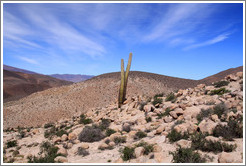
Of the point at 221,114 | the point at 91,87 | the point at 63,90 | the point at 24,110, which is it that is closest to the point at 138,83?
the point at 91,87

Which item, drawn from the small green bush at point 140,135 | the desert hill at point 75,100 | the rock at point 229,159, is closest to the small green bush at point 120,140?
the small green bush at point 140,135

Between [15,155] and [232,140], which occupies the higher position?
[232,140]

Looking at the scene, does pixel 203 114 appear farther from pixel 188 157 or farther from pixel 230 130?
pixel 188 157

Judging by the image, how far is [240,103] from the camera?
825 centimetres

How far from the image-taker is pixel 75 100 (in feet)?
84.7

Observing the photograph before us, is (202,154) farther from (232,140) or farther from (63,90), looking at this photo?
(63,90)

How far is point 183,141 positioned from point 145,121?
12.6 feet

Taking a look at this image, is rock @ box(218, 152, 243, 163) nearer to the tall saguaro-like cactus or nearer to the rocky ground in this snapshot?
the rocky ground

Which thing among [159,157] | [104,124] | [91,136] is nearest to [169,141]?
[159,157]

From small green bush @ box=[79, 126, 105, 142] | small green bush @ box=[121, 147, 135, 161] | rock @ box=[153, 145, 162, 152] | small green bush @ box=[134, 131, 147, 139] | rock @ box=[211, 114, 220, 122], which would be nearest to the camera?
small green bush @ box=[121, 147, 135, 161]

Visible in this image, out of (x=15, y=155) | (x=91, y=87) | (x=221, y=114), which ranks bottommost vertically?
(x=15, y=155)

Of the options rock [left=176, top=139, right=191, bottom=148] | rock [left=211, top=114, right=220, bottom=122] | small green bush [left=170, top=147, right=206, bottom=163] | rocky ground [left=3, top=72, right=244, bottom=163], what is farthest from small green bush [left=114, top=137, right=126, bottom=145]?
rock [left=211, top=114, right=220, bottom=122]

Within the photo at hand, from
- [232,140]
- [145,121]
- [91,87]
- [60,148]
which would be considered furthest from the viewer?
[91,87]

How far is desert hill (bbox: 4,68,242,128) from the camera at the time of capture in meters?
21.6
